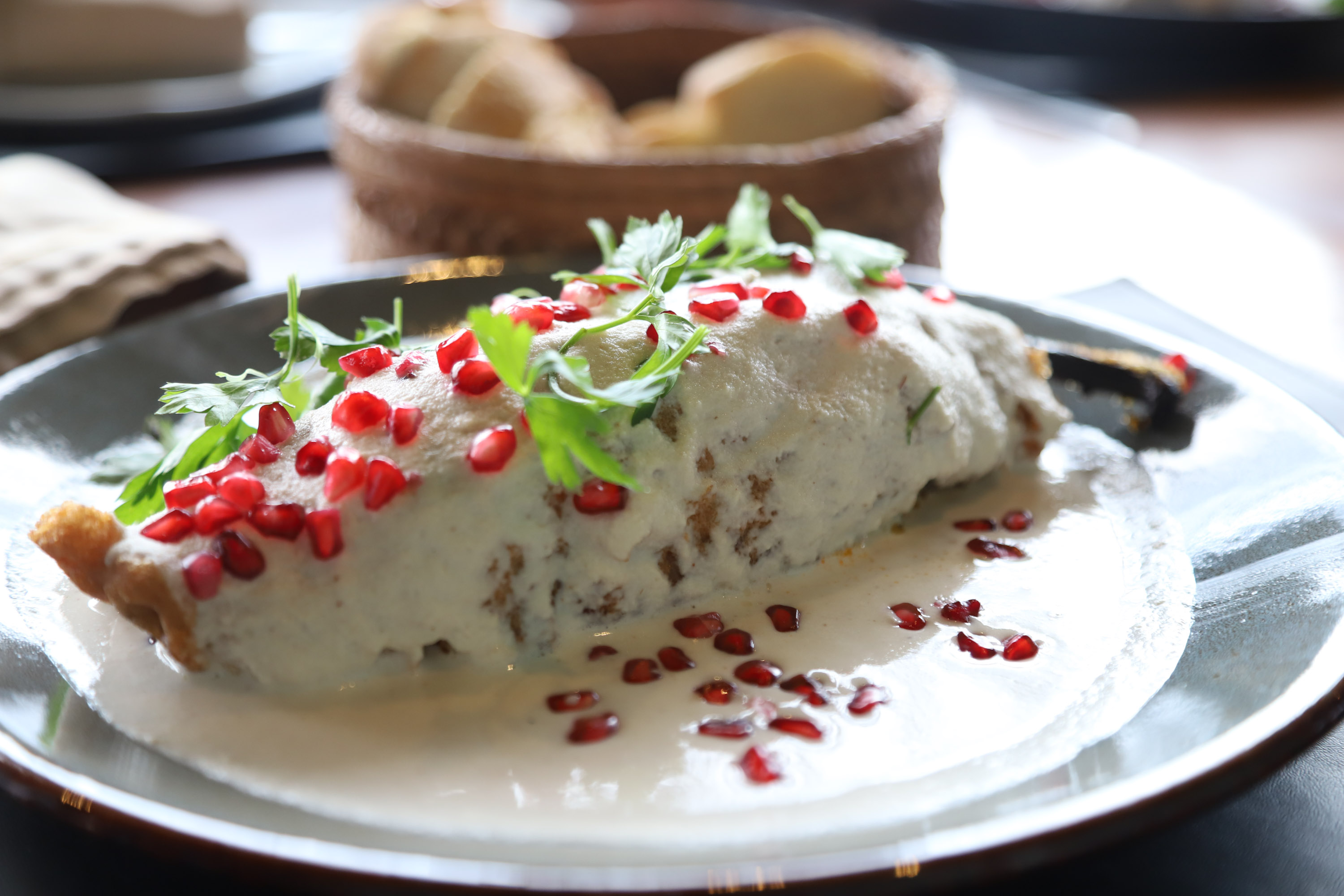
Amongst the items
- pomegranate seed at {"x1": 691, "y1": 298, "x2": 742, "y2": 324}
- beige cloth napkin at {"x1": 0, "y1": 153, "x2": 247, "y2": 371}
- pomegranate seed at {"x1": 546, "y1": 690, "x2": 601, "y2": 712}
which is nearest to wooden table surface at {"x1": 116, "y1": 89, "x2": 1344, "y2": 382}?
beige cloth napkin at {"x1": 0, "y1": 153, "x2": 247, "y2": 371}

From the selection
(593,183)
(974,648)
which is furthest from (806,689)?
(593,183)

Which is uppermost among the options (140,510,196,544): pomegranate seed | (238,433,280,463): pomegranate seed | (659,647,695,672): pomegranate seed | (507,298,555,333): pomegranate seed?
(507,298,555,333): pomegranate seed

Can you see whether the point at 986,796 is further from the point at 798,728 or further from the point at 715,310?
the point at 715,310

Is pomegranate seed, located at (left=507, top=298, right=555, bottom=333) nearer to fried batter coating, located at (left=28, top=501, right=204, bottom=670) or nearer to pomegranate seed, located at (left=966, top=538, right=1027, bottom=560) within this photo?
fried batter coating, located at (left=28, top=501, right=204, bottom=670)

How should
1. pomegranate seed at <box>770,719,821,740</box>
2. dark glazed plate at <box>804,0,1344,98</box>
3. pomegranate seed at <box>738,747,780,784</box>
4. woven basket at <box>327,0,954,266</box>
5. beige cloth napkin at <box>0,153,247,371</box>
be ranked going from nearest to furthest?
1. pomegranate seed at <box>738,747,780,784</box>
2. pomegranate seed at <box>770,719,821,740</box>
3. beige cloth napkin at <box>0,153,247,371</box>
4. woven basket at <box>327,0,954,266</box>
5. dark glazed plate at <box>804,0,1344,98</box>

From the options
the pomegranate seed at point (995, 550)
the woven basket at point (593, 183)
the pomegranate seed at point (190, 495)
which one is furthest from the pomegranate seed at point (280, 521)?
the woven basket at point (593, 183)

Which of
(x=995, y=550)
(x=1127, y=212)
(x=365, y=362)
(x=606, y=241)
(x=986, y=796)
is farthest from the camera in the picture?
(x=1127, y=212)

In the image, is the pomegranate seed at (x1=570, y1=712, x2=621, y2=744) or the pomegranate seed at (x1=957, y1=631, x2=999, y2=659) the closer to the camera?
the pomegranate seed at (x1=570, y1=712, x2=621, y2=744)
